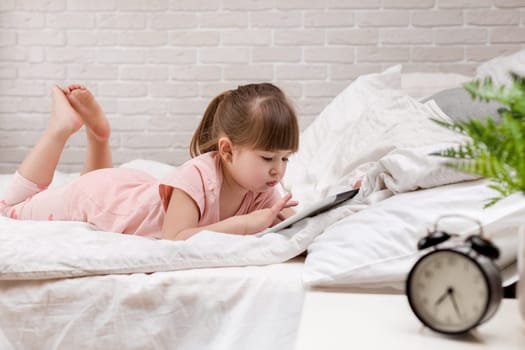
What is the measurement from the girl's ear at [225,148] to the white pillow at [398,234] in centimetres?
46

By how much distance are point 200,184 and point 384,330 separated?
A: 2.70 ft

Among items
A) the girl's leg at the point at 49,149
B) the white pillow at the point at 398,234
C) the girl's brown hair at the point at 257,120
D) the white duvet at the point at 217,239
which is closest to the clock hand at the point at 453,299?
the white pillow at the point at 398,234

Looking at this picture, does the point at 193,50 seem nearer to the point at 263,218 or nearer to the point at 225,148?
the point at 225,148

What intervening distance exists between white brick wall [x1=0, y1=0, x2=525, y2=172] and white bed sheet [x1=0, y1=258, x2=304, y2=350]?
6.06 feet

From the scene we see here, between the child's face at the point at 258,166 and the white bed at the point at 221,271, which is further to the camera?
the child's face at the point at 258,166

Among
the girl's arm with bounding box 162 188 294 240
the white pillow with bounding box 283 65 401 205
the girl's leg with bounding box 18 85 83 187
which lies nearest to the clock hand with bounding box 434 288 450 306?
the girl's arm with bounding box 162 188 294 240

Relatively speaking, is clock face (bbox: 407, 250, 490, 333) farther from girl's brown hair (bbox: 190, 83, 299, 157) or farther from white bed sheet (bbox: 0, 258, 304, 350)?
girl's brown hair (bbox: 190, 83, 299, 157)

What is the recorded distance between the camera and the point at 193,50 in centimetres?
302

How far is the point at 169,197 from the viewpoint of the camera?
5.28 ft

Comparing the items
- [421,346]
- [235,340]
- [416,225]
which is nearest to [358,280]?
[416,225]

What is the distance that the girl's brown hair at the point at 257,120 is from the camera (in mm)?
1582

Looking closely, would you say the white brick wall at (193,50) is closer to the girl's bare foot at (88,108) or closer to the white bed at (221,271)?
the girl's bare foot at (88,108)

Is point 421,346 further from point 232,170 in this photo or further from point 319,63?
point 319,63

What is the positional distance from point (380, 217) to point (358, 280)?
0.14 metres
